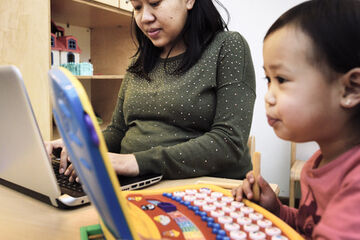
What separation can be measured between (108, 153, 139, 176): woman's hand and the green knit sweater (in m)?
0.01

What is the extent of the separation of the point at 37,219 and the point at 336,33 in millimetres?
573

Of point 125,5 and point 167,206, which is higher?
point 125,5

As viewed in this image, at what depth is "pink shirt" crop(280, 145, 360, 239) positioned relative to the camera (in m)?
0.41

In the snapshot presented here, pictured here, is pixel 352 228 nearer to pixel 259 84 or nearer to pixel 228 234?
pixel 228 234

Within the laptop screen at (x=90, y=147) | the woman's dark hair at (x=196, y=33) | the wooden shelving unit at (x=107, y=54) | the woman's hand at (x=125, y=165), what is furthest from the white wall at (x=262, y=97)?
the laptop screen at (x=90, y=147)

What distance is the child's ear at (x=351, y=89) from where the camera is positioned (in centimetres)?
48

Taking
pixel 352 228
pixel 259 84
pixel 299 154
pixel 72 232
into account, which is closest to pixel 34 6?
pixel 72 232

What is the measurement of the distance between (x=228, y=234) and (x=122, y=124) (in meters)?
0.81

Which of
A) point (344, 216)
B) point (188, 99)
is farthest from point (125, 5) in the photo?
point (344, 216)

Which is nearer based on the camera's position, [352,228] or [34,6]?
[352,228]

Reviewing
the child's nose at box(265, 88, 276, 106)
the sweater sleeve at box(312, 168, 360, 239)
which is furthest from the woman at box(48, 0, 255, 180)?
the sweater sleeve at box(312, 168, 360, 239)

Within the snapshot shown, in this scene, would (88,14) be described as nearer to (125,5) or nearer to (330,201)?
(125,5)

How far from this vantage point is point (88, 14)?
76.8 inches

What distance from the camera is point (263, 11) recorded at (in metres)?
2.75
